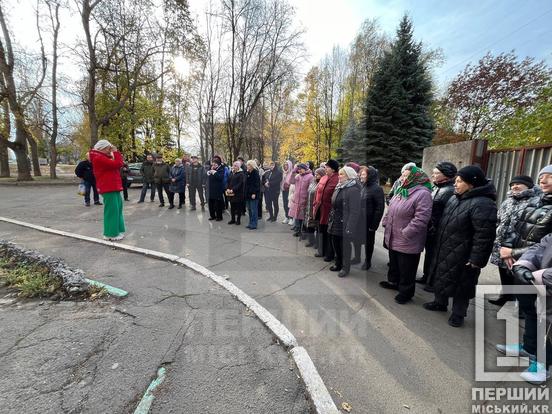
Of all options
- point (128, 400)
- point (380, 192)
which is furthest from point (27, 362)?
point (380, 192)

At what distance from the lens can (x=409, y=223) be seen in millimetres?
3502

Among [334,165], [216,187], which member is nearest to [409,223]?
[334,165]

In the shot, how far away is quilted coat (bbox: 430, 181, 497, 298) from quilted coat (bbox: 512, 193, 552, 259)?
0.30 m

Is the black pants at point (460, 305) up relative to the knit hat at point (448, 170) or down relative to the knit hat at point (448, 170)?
down

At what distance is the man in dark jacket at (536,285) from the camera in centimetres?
222

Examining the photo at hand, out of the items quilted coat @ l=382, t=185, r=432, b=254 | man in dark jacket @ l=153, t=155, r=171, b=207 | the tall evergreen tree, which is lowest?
quilted coat @ l=382, t=185, r=432, b=254

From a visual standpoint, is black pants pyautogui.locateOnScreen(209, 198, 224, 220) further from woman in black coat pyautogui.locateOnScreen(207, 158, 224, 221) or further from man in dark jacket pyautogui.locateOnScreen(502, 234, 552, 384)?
man in dark jacket pyautogui.locateOnScreen(502, 234, 552, 384)

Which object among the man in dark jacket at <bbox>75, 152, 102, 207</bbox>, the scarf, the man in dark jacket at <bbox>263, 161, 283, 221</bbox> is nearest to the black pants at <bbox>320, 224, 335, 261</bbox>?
the scarf

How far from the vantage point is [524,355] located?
2.65 m

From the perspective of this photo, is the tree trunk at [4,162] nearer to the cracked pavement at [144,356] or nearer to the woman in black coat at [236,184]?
the woman in black coat at [236,184]

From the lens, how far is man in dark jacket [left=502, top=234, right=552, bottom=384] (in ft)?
7.30

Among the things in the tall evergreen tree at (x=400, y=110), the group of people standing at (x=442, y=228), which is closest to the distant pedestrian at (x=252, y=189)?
the group of people standing at (x=442, y=228)

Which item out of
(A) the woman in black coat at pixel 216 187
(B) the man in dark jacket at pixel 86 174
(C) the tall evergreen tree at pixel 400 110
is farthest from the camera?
(C) the tall evergreen tree at pixel 400 110

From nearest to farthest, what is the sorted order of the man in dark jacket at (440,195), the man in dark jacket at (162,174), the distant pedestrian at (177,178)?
the man in dark jacket at (440,195), the distant pedestrian at (177,178), the man in dark jacket at (162,174)
